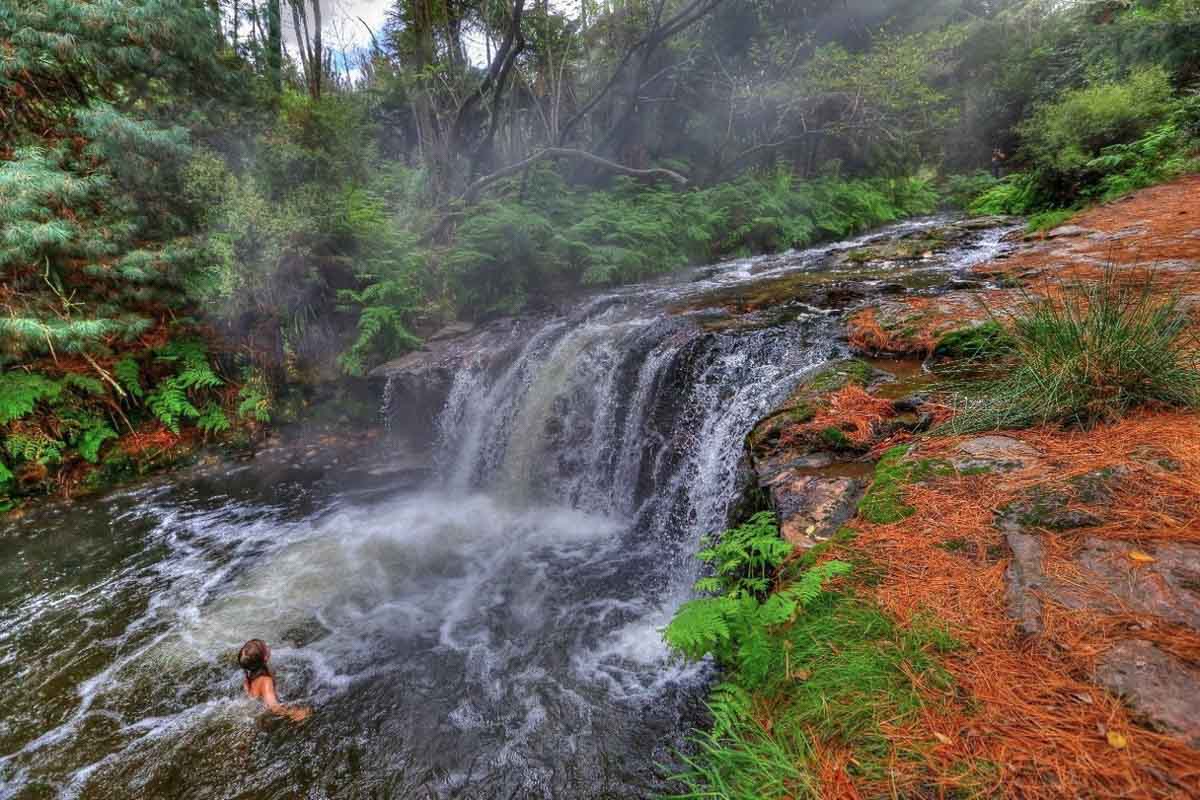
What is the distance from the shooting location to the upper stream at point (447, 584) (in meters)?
3.20

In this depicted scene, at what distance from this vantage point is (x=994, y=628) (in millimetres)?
1733

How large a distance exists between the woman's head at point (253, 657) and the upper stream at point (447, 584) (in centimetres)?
27

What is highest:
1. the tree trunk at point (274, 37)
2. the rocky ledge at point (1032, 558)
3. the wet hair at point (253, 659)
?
the tree trunk at point (274, 37)

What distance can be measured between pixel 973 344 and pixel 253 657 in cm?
604

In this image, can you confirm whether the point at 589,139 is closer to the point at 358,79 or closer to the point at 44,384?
the point at 358,79

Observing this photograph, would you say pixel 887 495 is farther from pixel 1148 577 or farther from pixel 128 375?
pixel 128 375

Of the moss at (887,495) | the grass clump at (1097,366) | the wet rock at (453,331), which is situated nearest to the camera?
the moss at (887,495)

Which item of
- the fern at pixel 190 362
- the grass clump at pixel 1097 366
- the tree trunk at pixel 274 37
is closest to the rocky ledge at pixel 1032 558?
the grass clump at pixel 1097 366

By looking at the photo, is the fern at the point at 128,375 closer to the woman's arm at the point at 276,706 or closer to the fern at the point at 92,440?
the fern at the point at 92,440

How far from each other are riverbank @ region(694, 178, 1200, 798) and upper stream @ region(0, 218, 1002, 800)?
149 centimetres

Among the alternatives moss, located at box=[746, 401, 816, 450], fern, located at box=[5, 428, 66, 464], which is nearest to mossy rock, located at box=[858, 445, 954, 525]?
moss, located at box=[746, 401, 816, 450]

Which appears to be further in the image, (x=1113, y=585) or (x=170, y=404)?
(x=170, y=404)

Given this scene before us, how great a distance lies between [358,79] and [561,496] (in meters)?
19.7

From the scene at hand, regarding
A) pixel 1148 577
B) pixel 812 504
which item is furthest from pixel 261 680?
pixel 1148 577
